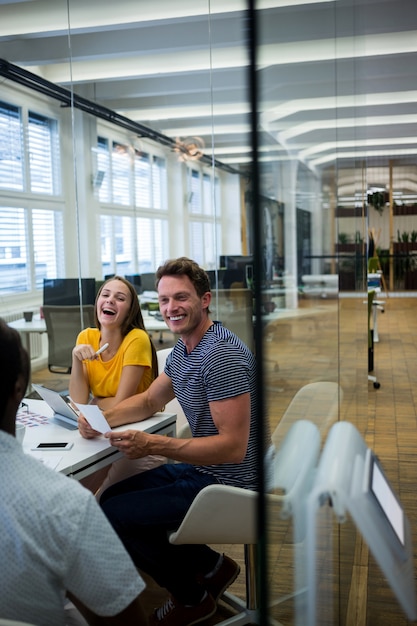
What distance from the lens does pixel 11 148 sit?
708 cm

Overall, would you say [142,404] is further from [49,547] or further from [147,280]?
[147,280]

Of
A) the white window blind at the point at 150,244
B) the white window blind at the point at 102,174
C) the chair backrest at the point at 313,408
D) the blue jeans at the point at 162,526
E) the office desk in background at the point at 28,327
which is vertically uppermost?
the white window blind at the point at 102,174

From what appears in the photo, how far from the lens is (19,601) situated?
1213mm

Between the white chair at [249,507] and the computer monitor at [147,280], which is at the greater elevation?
the computer monitor at [147,280]

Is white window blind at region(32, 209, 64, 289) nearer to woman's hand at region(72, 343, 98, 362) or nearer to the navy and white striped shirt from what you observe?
woman's hand at region(72, 343, 98, 362)

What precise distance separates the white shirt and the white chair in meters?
0.27

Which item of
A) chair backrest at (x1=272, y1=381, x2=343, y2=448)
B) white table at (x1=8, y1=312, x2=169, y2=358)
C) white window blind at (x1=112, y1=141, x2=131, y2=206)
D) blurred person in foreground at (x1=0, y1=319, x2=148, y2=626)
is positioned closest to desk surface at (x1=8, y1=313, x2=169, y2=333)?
white table at (x1=8, y1=312, x2=169, y2=358)

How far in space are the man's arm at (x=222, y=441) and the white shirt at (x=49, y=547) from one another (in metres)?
0.91

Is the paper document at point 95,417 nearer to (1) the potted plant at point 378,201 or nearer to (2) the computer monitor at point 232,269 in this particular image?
(2) the computer monitor at point 232,269

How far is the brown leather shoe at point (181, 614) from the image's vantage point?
91.7 inches

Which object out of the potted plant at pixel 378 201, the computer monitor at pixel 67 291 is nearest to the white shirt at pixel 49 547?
the computer monitor at pixel 67 291

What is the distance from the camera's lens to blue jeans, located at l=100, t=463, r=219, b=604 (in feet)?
7.29

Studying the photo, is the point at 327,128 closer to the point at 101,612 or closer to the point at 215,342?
the point at 215,342

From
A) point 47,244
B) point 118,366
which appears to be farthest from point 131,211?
point 118,366
